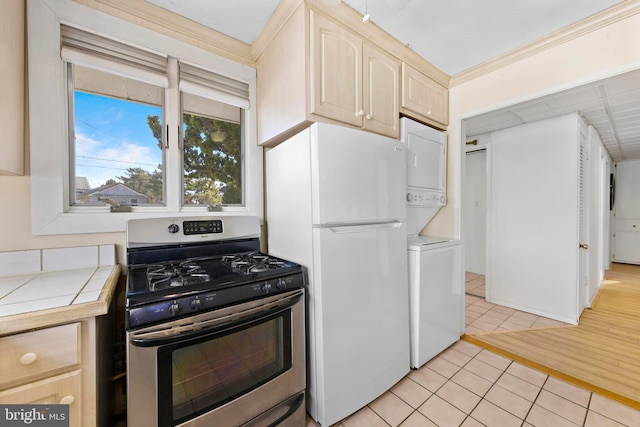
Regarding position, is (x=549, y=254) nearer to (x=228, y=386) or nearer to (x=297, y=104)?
(x=297, y=104)

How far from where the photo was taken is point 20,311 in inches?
31.2

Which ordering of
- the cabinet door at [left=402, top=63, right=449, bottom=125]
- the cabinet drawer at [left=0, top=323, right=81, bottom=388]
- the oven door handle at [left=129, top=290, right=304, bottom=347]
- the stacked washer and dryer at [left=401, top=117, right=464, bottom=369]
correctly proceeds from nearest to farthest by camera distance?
the cabinet drawer at [left=0, top=323, right=81, bottom=388], the oven door handle at [left=129, top=290, right=304, bottom=347], the stacked washer and dryer at [left=401, top=117, right=464, bottom=369], the cabinet door at [left=402, top=63, right=449, bottom=125]

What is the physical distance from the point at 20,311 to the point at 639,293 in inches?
245

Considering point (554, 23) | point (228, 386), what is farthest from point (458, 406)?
point (554, 23)

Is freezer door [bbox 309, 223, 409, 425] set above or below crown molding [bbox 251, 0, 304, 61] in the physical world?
below

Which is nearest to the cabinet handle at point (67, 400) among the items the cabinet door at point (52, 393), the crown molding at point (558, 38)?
the cabinet door at point (52, 393)

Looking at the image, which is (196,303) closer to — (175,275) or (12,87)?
(175,275)

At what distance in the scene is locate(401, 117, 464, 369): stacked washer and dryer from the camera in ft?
6.03

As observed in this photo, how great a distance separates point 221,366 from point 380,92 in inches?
74.0

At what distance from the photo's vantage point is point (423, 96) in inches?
84.4

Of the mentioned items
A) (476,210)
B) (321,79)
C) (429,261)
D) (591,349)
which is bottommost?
(591,349)

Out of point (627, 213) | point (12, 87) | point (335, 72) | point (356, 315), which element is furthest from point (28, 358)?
point (627, 213)

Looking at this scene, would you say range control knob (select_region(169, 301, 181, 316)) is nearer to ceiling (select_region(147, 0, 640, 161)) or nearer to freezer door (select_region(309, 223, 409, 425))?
freezer door (select_region(309, 223, 409, 425))

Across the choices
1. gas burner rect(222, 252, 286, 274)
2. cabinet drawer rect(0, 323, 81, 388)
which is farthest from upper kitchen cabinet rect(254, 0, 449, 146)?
cabinet drawer rect(0, 323, 81, 388)
